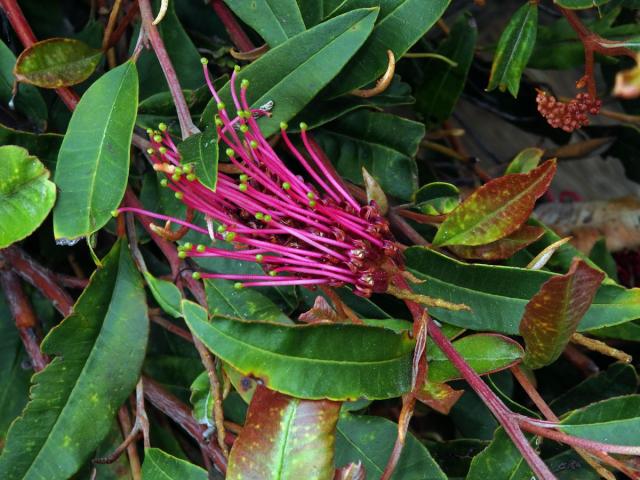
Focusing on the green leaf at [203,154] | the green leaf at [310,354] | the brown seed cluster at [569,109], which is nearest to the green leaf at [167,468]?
the green leaf at [310,354]

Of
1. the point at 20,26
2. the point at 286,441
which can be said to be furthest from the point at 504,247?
the point at 20,26

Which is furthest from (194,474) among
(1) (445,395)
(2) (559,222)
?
(2) (559,222)

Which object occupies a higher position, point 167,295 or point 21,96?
point 21,96

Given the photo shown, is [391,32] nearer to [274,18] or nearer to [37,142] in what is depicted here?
[274,18]

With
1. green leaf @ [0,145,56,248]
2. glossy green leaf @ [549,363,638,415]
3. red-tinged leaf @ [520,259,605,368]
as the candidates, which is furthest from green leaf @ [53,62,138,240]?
glossy green leaf @ [549,363,638,415]

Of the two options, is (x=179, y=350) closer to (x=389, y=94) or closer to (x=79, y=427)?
(x=79, y=427)

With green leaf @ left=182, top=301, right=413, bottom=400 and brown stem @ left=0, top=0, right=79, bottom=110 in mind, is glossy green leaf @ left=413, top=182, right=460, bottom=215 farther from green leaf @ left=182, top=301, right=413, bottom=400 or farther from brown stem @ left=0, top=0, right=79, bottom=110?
brown stem @ left=0, top=0, right=79, bottom=110
